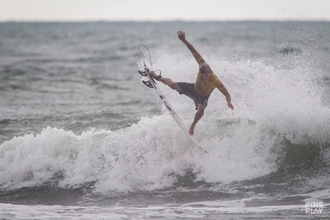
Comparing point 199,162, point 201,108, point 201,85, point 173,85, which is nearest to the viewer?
point 201,85

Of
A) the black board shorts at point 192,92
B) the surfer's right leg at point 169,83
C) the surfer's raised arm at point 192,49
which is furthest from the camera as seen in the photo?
the surfer's right leg at point 169,83

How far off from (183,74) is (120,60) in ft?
83.7

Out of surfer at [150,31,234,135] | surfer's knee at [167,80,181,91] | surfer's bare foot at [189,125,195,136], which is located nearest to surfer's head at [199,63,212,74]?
surfer at [150,31,234,135]

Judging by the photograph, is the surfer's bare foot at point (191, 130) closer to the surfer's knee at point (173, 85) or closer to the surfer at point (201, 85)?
the surfer at point (201, 85)

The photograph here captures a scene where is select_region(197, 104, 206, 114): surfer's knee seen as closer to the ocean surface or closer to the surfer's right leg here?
the surfer's right leg

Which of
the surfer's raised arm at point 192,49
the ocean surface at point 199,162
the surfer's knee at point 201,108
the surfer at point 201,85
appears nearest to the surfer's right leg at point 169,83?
the surfer at point 201,85

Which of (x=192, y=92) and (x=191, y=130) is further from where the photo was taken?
(x=191, y=130)

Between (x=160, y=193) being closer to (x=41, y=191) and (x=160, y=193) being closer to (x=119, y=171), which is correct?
(x=119, y=171)

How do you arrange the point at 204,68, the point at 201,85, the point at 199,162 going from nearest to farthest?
the point at 204,68, the point at 201,85, the point at 199,162

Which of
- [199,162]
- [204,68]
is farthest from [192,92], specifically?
[199,162]

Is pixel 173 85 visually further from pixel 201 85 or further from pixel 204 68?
pixel 204 68

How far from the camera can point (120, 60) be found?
37875 millimetres

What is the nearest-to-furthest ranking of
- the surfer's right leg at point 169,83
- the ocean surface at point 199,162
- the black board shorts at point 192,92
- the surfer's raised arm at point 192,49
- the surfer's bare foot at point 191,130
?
the ocean surface at point 199,162 → the surfer's raised arm at point 192,49 → the black board shorts at point 192,92 → the surfer's right leg at point 169,83 → the surfer's bare foot at point 191,130

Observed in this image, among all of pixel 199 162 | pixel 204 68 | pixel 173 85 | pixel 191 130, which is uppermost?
pixel 204 68
